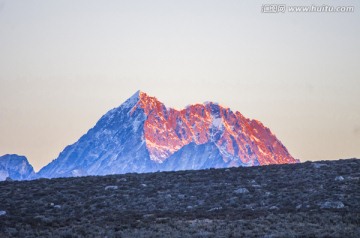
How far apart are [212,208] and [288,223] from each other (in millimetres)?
8897

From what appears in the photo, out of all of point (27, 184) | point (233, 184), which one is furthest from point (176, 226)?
point (27, 184)

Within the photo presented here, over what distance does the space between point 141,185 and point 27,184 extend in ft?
35.7

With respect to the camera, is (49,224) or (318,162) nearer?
(49,224)

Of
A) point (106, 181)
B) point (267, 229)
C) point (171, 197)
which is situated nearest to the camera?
point (267, 229)

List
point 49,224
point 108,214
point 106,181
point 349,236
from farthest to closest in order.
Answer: point 106,181 < point 108,214 < point 49,224 < point 349,236

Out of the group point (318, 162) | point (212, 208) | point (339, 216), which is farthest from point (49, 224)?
point (318, 162)

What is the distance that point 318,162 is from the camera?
58.7 metres

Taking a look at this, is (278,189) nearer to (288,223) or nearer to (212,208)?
(212,208)

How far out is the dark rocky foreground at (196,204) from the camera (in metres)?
34.6

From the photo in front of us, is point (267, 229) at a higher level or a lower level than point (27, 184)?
lower

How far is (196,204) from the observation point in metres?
45.0

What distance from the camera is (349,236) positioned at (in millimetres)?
30625

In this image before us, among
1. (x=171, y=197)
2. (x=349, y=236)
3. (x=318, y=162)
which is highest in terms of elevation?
(x=318, y=162)

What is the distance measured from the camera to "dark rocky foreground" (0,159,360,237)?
34.6 meters
